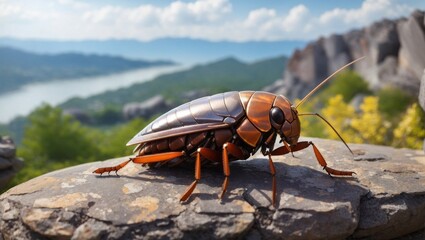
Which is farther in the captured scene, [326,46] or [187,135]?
[326,46]

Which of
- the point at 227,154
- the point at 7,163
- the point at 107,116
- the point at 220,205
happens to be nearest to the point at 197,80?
the point at 107,116

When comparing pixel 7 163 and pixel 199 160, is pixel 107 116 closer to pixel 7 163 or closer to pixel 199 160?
pixel 7 163

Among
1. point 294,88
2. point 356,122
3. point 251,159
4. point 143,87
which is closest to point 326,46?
point 294,88

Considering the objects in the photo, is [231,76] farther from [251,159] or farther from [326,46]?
[251,159]

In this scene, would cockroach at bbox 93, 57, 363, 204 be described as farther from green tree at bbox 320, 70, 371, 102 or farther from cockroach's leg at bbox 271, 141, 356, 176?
green tree at bbox 320, 70, 371, 102

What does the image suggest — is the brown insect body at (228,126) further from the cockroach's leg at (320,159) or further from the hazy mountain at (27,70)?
the hazy mountain at (27,70)
